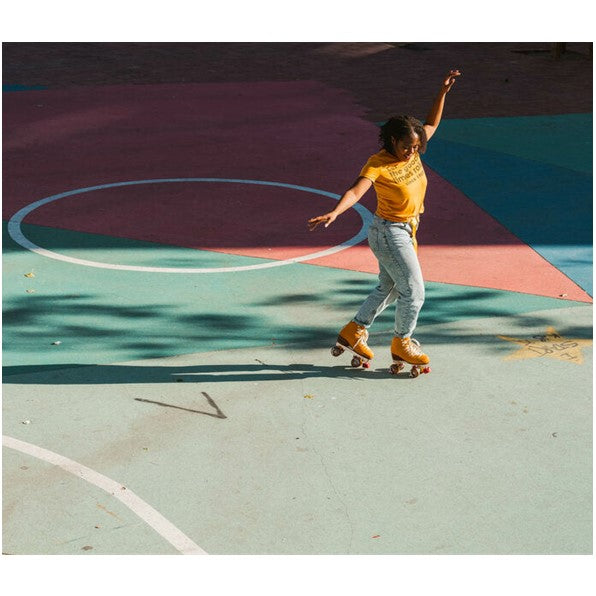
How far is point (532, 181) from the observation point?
12469 mm

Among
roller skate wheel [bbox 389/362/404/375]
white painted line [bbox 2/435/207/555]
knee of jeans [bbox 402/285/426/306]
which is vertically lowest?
white painted line [bbox 2/435/207/555]

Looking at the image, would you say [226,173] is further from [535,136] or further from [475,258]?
[535,136]

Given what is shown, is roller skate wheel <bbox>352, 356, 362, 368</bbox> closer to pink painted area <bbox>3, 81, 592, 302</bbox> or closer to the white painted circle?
pink painted area <bbox>3, 81, 592, 302</bbox>

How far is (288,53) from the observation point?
75.3 ft

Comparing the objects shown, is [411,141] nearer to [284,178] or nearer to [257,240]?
[257,240]

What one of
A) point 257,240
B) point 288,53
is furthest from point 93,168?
point 288,53

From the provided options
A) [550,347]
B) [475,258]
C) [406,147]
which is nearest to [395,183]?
[406,147]

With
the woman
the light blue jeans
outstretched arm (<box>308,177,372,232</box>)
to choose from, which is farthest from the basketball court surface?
outstretched arm (<box>308,177,372,232</box>)

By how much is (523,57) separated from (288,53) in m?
5.23

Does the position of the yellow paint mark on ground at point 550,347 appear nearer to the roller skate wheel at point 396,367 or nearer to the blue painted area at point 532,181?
the roller skate wheel at point 396,367

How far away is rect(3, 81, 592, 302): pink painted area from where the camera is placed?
9977 millimetres

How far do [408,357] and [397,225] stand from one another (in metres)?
0.97

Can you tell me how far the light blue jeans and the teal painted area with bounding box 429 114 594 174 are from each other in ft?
22.0

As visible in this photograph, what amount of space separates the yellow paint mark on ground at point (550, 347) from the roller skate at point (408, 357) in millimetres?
727
